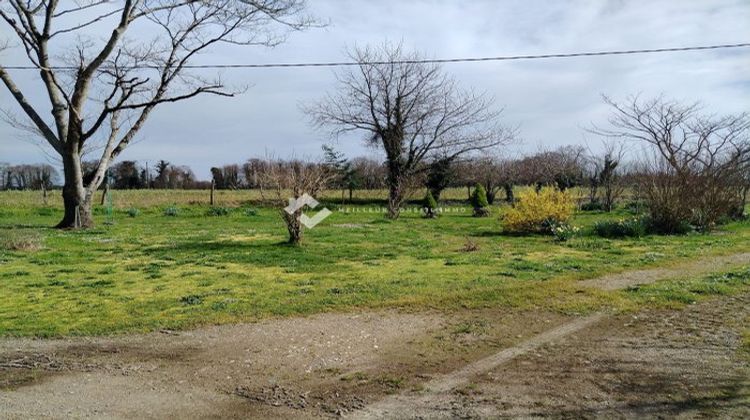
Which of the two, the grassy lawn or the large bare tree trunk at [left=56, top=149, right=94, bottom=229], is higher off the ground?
the large bare tree trunk at [left=56, top=149, right=94, bottom=229]

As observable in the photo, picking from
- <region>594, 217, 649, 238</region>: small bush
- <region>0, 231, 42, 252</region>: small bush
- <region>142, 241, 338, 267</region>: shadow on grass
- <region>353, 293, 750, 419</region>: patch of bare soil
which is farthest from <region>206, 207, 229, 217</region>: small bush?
<region>353, 293, 750, 419</region>: patch of bare soil

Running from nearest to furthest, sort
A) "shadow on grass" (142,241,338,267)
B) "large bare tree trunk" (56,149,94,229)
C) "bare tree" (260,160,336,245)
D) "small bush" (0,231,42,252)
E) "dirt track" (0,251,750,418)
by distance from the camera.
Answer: "dirt track" (0,251,750,418), "shadow on grass" (142,241,338,267), "bare tree" (260,160,336,245), "small bush" (0,231,42,252), "large bare tree trunk" (56,149,94,229)

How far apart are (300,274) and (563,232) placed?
808 centimetres

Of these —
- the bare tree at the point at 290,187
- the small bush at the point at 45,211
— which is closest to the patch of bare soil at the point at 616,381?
the bare tree at the point at 290,187

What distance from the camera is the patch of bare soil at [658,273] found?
8.15m

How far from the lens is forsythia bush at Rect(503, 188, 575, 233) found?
1561 cm

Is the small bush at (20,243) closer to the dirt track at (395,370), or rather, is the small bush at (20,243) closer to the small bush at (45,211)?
the dirt track at (395,370)

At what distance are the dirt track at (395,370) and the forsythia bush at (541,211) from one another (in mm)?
9408

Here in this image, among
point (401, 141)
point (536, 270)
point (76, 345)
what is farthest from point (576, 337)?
point (401, 141)

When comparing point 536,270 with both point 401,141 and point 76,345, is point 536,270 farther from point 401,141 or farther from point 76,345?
point 401,141

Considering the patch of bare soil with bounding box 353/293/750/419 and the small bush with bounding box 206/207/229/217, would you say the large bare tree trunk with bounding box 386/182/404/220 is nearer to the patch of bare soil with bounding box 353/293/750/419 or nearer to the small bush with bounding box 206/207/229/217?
the small bush with bounding box 206/207/229/217

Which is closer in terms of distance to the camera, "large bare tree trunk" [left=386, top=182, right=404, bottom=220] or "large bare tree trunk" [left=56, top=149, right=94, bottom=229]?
"large bare tree trunk" [left=56, top=149, right=94, bottom=229]

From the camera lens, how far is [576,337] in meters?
5.50

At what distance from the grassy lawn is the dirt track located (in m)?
0.69
